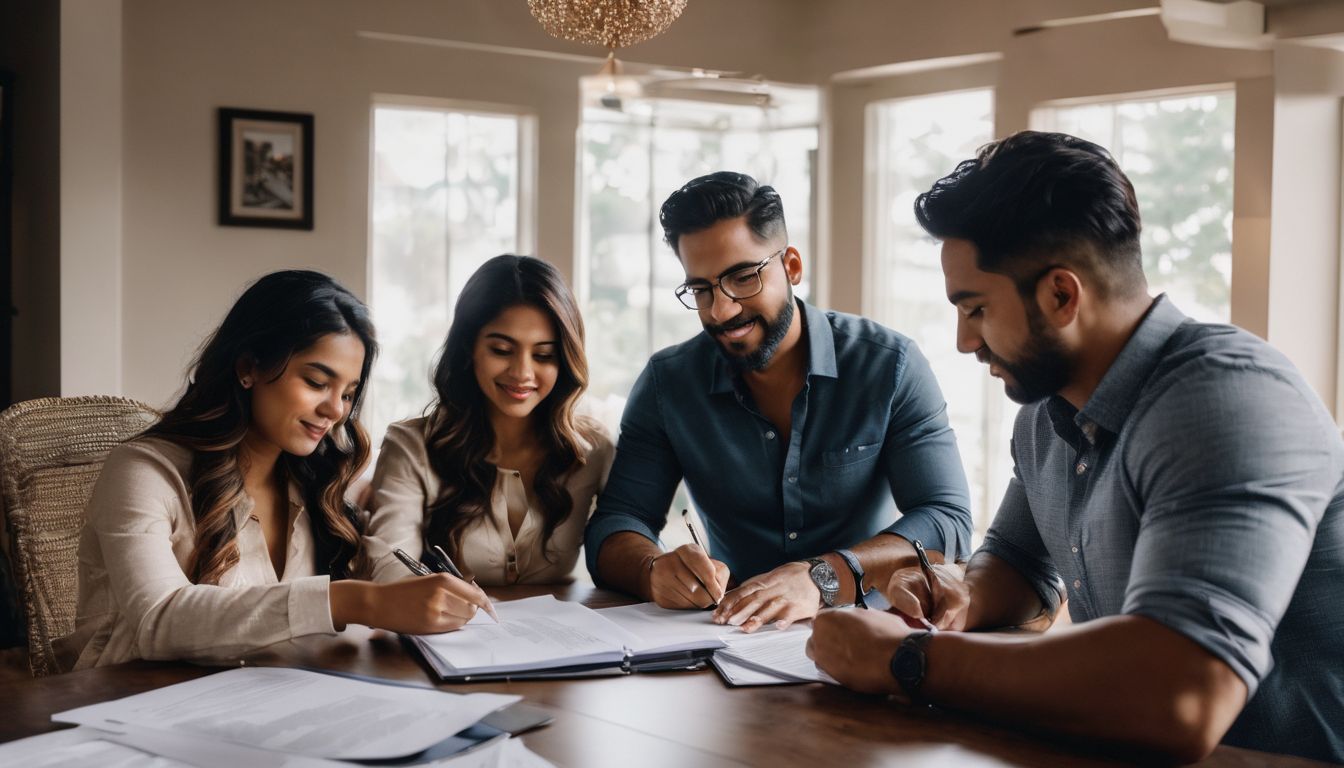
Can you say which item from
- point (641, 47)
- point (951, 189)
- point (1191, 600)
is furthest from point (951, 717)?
point (641, 47)

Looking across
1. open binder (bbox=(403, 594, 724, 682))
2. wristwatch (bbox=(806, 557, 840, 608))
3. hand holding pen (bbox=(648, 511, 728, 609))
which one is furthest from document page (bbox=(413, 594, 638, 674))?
wristwatch (bbox=(806, 557, 840, 608))

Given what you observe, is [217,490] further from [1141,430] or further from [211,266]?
[211,266]

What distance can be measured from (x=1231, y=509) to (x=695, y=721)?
597 mm

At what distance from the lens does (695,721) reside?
1.24m

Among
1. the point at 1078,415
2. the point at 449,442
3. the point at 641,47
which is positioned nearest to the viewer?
the point at 1078,415

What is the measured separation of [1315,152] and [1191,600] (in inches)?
127

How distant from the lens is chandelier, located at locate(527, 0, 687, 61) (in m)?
3.15

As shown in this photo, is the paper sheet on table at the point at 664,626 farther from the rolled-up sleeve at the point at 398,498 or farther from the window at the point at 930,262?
the window at the point at 930,262

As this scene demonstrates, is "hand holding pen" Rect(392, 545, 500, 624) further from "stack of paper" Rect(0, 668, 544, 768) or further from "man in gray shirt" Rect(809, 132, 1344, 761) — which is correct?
"man in gray shirt" Rect(809, 132, 1344, 761)

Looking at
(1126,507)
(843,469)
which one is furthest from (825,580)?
(1126,507)

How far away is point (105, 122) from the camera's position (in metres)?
3.91

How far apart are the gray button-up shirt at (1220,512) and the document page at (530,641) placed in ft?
2.07

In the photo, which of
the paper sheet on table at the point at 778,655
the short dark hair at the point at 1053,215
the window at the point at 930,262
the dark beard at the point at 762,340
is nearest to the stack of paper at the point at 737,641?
the paper sheet on table at the point at 778,655

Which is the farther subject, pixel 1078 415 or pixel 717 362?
pixel 717 362
